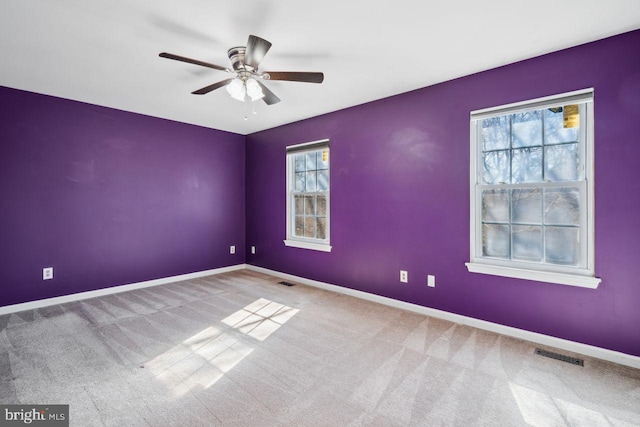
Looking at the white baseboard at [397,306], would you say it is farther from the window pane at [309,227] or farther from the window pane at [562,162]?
the window pane at [562,162]

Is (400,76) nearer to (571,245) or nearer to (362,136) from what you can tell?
(362,136)

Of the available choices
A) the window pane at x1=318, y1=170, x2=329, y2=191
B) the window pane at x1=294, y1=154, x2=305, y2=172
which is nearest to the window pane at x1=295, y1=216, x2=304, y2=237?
the window pane at x1=318, y1=170, x2=329, y2=191

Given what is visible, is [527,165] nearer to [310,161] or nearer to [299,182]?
[310,161]

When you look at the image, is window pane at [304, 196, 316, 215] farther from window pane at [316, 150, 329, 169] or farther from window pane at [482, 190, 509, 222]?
window pane at [482, 190, 509, 222]

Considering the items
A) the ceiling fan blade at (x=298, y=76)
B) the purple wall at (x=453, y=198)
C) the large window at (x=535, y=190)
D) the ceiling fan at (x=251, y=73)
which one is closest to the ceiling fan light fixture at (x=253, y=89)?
the ceiling fan at (x=251, y=73)

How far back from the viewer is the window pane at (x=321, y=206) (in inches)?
172

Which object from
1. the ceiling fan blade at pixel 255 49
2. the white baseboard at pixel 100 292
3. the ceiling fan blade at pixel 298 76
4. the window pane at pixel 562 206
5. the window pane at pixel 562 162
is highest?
the ceiling fan blade at pixel 255 49

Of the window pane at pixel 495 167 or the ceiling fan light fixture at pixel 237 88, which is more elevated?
the ceiling fan light fixture at pixel 237 88

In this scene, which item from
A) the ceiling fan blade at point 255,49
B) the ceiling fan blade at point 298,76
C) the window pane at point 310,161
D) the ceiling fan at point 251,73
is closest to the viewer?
the ceiling fan blade at point 255,49

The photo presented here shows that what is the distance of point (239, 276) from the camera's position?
192 inches

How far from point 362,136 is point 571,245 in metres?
2.37

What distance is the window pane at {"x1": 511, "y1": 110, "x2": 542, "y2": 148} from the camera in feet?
8.77

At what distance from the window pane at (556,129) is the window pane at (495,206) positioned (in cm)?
56

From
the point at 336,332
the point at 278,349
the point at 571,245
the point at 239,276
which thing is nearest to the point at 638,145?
the point at 571,245
